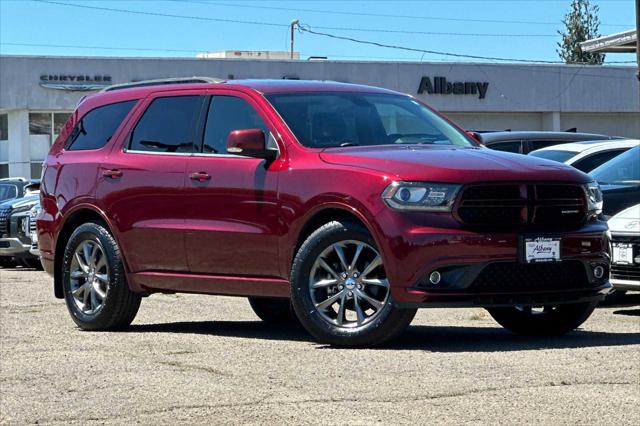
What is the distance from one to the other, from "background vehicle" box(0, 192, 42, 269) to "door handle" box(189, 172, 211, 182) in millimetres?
11172

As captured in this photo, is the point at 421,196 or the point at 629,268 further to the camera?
the point at 629,268

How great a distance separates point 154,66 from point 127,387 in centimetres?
4825

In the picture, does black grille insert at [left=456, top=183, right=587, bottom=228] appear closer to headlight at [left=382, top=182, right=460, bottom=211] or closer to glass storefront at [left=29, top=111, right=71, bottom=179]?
headlight at [left=382, top=182, right=460, bottom=211]

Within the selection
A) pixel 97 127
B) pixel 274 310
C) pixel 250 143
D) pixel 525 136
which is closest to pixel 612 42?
pixel 525 136

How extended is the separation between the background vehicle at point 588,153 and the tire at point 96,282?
5999mm

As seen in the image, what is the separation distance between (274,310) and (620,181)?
3776 millimetres

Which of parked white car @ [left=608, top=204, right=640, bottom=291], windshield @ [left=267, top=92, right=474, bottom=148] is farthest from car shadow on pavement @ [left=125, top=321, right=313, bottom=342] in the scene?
parked white car @ [left=608, top=204, right=640, bottom=291]

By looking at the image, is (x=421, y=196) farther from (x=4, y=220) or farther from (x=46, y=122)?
(x=46, y=122)

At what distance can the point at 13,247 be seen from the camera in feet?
65.9

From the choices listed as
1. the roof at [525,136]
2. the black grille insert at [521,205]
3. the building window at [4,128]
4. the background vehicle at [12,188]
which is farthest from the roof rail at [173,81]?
the building window at [4,128]

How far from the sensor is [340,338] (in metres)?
8.19

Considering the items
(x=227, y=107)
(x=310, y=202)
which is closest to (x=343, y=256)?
(x=310, y=202)

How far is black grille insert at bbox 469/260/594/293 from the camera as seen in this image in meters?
8.04

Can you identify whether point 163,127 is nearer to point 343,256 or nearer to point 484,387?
point 343,256
